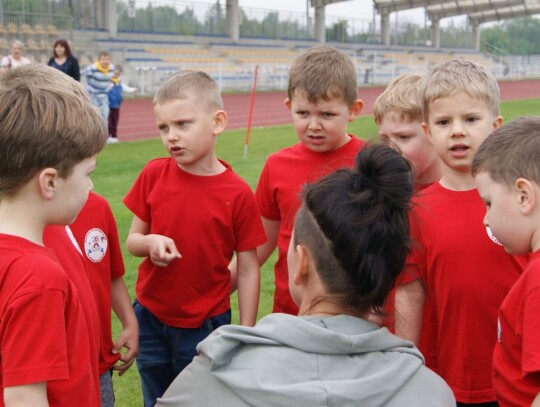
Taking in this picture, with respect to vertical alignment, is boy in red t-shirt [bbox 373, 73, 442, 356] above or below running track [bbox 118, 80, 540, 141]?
above

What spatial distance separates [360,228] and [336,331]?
24 centimetres

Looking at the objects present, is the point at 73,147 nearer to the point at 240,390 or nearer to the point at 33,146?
the point at 33,146

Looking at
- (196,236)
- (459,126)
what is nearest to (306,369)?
(459,126)

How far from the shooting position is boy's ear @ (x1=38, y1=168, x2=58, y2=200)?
6.23ft

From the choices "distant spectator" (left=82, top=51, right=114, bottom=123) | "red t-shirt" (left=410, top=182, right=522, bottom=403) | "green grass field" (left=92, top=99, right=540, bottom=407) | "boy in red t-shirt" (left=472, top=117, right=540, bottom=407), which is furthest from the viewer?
"distant spectator" (left=82, top=51, right=114, bottom=123)

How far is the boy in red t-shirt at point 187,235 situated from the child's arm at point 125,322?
199 millimetres

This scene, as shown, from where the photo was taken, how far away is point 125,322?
3066 mm

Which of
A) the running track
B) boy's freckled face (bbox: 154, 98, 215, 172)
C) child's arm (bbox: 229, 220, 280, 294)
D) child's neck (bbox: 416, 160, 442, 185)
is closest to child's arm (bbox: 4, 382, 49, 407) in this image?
boy's freckled face (bbox: 154, 98, 215, 172)

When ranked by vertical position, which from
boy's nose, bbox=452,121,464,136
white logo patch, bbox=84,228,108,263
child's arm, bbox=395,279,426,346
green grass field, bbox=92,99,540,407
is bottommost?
green grass field, bbox=92,99,540,407

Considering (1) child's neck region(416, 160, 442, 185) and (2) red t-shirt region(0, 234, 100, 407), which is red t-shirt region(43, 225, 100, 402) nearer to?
(2) red t-shirt region(0, 234, 100, 407)

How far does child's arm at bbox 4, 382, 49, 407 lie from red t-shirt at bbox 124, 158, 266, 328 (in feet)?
4.81

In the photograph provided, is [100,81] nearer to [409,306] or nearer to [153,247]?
[153,247]

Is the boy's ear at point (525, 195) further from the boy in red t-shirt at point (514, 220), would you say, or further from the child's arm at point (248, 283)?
the child's arm at point (248, 283)

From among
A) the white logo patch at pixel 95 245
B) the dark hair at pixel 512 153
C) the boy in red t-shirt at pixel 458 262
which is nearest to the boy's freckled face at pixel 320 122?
the boy in red t-shirt at pixel 458 262
